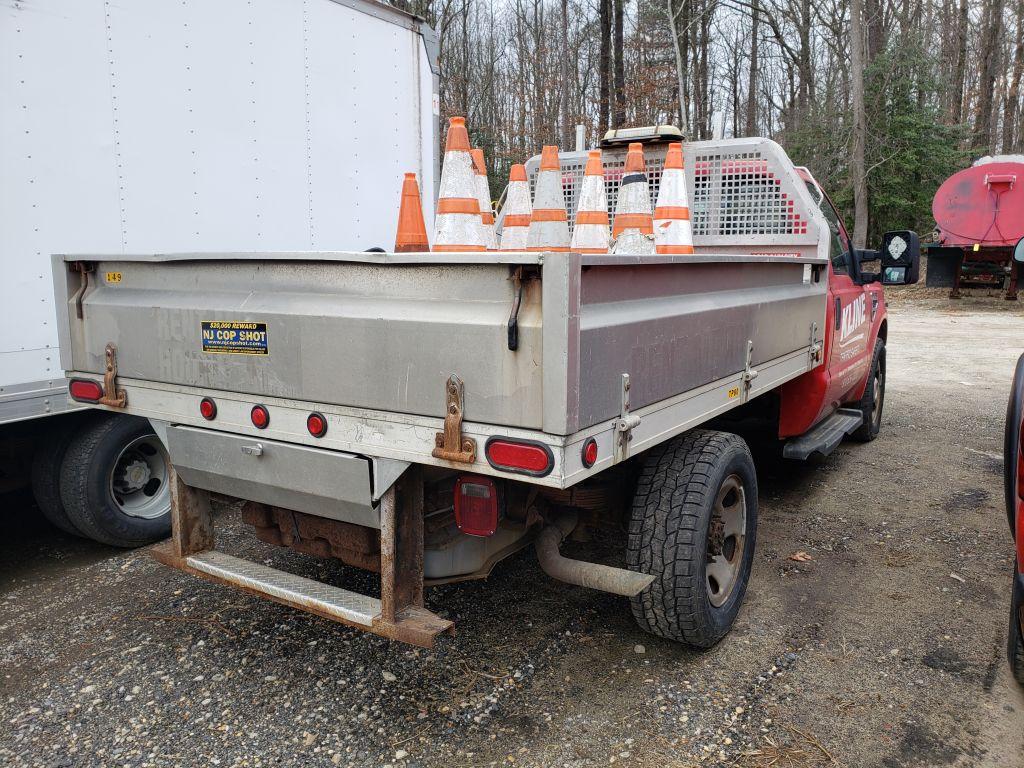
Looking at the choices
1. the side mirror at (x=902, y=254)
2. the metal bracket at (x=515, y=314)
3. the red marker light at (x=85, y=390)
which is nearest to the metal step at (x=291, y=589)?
the red marker light at (x=85, y=390)

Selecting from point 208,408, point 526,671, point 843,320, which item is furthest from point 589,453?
point 843,320

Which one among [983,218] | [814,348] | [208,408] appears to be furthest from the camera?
[983,218]

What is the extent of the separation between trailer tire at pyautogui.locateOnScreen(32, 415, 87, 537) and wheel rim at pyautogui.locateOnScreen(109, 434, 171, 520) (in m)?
0.27

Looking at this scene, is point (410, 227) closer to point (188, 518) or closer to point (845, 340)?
point (188, 518)

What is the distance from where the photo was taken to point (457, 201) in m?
3.69

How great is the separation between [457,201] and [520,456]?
5.79 ft

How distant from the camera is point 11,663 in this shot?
3291 millimetres

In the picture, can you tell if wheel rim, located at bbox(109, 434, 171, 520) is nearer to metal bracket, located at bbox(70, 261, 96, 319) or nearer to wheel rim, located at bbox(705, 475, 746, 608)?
metal bracket, located at bbox(70, 261, 96, 319)

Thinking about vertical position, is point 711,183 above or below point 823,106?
below

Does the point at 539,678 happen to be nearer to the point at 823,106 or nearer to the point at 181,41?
the point at 181,41

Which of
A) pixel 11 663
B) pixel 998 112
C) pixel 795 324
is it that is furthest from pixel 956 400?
pixel 998 112

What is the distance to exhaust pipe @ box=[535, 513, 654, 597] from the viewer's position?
114 inches

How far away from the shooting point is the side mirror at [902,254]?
17.1ft

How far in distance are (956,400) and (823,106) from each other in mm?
18705
